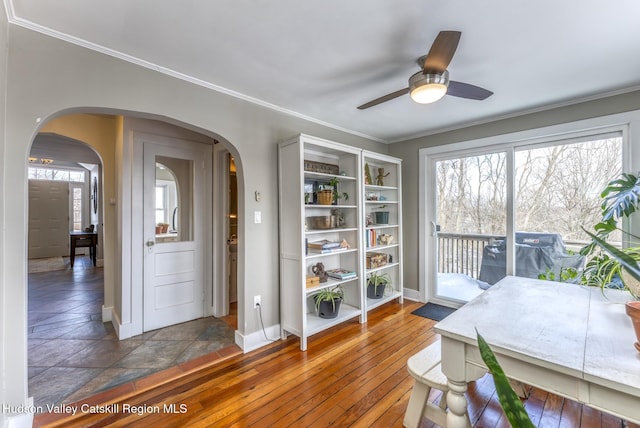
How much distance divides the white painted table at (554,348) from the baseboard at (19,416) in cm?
220

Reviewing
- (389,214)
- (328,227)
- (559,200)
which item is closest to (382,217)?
(389,214)

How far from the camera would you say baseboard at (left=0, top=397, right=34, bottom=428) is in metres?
1.46

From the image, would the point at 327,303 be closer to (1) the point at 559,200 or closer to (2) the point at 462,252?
(2) the point at 462,252

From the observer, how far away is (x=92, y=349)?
2.50m

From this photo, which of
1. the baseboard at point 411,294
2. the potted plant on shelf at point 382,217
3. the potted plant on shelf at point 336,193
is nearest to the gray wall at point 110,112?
the potted plant on shelf at point 336,193

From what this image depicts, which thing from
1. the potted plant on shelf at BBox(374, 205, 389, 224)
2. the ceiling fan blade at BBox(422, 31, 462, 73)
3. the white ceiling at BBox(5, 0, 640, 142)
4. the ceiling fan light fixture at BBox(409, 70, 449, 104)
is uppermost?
the white ceiling at BBox(5, 0, 640, 142)

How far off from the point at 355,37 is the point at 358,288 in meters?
2.41

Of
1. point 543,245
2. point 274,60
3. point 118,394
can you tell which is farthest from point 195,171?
point 543,245

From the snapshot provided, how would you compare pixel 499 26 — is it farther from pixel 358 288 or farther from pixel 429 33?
pixel 358 288

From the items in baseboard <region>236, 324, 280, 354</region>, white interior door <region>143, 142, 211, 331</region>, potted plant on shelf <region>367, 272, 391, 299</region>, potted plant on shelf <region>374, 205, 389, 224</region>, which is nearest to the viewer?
baseboard <region>236, 324, 280, 354</region>

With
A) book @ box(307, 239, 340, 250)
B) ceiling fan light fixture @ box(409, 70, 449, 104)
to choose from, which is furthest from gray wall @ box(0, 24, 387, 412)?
ceiling fan light fixture @ box(409, 70, 449, 104)

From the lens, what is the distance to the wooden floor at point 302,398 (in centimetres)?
167

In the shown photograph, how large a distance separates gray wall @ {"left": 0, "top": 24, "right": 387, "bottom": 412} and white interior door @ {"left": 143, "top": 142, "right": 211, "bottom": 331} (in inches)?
37.2

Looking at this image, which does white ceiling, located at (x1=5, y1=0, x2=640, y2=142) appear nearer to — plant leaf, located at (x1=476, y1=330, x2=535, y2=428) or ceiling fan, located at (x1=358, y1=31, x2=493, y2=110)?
ceiling fan, located at (x1=358, y1=31, x2=493, y2=110)
